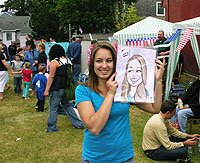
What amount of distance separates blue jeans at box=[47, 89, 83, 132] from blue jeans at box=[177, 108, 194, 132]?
2.13 m

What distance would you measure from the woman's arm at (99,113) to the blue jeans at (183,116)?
446 cm

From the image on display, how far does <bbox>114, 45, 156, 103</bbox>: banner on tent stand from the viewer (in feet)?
8.78

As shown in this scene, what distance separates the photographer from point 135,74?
274 cm

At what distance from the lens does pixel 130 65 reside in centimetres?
271

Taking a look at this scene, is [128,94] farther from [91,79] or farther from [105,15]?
[105,15]

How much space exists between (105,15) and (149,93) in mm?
35884

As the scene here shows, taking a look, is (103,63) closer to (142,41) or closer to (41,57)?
(41,57)

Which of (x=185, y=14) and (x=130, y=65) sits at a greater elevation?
(x=185, y=14)

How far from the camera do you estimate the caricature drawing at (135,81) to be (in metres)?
2.71

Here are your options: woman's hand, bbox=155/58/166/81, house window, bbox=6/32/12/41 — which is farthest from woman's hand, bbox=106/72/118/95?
house window, bbox=6/32/12/41

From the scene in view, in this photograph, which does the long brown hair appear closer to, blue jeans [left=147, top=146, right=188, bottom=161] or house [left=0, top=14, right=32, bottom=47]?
blue jeans [left=147, top=146, right=188, bottom=161]

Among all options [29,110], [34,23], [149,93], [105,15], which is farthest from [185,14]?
[34,23]

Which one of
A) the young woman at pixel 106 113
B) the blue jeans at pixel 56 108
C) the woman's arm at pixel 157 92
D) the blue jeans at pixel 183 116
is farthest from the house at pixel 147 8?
the young woman at pixel 106 113

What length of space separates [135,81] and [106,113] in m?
0.39
